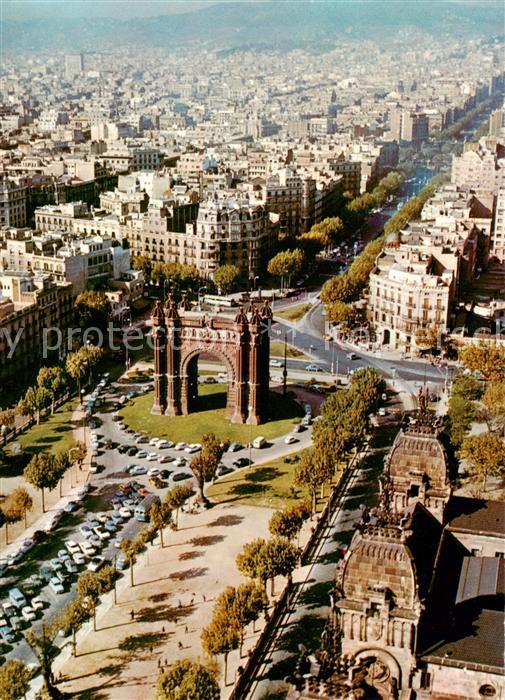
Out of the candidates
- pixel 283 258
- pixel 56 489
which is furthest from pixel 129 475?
pixel 283 258

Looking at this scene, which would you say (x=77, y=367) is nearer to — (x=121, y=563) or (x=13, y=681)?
(x=121, y=563)

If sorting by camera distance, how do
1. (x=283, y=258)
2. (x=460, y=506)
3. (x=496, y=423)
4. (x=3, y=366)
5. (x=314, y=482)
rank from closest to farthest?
(x=460, y=506), (x=314, y=482), (x=496, y=423), (x=3, y=366), (x=283, y=258)

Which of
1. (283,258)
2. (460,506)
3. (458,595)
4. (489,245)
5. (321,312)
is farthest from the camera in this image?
(489,245)

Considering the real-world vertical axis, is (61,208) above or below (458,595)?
above

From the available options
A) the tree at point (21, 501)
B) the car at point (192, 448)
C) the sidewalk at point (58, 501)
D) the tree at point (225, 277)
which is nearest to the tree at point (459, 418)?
the car at point (192, 448)

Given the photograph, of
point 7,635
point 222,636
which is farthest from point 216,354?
point 222,636

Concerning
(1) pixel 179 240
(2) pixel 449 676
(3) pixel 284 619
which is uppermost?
(1) pixel 179 240

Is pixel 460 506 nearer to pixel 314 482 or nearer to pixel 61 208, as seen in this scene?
pixel 314 482
